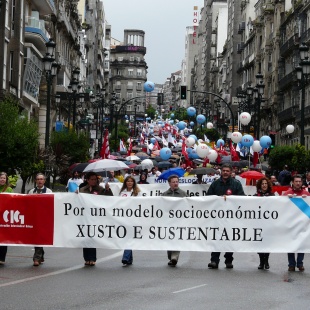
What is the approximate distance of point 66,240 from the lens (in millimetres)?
15891

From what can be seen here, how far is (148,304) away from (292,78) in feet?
224

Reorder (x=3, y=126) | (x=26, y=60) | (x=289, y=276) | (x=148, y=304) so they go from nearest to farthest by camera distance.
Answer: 1. (x=148, y=304)
2. (x=289, y=276)
3. (x=3, y=126)
4. (x=26, y=60)

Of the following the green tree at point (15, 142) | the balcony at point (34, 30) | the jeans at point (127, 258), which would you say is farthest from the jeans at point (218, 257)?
the balcony at point (34, 30)

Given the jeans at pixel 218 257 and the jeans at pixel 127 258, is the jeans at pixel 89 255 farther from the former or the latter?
the jeans at pixel 218 257

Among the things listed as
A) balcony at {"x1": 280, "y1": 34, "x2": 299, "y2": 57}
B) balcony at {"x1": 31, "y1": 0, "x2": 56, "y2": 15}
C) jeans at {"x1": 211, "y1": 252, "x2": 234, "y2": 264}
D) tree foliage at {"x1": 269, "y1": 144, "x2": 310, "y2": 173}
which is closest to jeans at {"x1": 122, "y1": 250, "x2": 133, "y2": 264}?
jeans at {"x1": 211, "y1": 252, "x2": 234, "y2": 264}

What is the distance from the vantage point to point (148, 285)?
12.9m

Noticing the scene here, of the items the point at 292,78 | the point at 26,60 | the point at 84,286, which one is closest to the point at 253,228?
the point at 84,286

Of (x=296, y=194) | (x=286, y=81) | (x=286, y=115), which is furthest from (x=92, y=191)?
(x=286, y=81)

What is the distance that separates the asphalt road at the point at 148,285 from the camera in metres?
11.2

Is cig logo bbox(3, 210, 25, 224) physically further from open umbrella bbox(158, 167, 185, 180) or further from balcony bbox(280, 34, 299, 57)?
balcony bbox(280, 34, 299, 57)

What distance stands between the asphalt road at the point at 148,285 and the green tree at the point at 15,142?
10859 millimetres

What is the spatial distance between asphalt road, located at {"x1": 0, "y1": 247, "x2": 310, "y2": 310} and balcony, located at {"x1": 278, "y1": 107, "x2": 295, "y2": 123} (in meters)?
60.8

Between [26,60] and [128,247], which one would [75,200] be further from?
[26,60]

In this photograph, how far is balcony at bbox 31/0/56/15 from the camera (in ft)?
181
